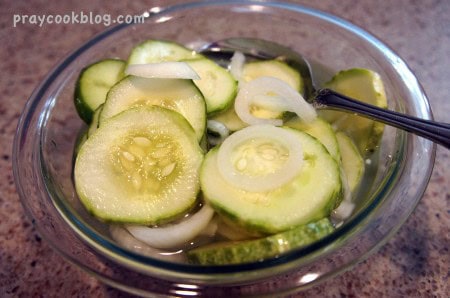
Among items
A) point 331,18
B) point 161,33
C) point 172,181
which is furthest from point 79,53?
point 331,18

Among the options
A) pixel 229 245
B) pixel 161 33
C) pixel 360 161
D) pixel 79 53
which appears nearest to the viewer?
pixel 229 245

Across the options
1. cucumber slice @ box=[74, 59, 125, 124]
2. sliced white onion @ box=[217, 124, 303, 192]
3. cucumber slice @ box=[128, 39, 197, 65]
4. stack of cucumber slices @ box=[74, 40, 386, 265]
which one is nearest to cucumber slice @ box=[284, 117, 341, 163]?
stack of cucumber slices @ box=[74, 40, 386, 265]

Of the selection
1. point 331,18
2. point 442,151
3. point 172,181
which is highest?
point 331,18

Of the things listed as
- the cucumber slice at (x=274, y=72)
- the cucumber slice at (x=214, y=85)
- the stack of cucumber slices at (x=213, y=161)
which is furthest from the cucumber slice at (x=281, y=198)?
the cucumber slice at (x=274, y=72)

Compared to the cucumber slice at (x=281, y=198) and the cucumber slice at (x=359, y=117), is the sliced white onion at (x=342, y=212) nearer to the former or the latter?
the cucumber slice at (x=281, y=198)

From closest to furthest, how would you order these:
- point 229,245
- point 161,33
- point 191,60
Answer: point 229,245 < point 191,60 < point 161,33

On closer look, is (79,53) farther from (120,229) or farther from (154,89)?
(120,229)

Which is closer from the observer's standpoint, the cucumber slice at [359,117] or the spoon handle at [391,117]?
the spoon handle at [391,117]

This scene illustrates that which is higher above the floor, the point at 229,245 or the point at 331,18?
the point at 331,18
